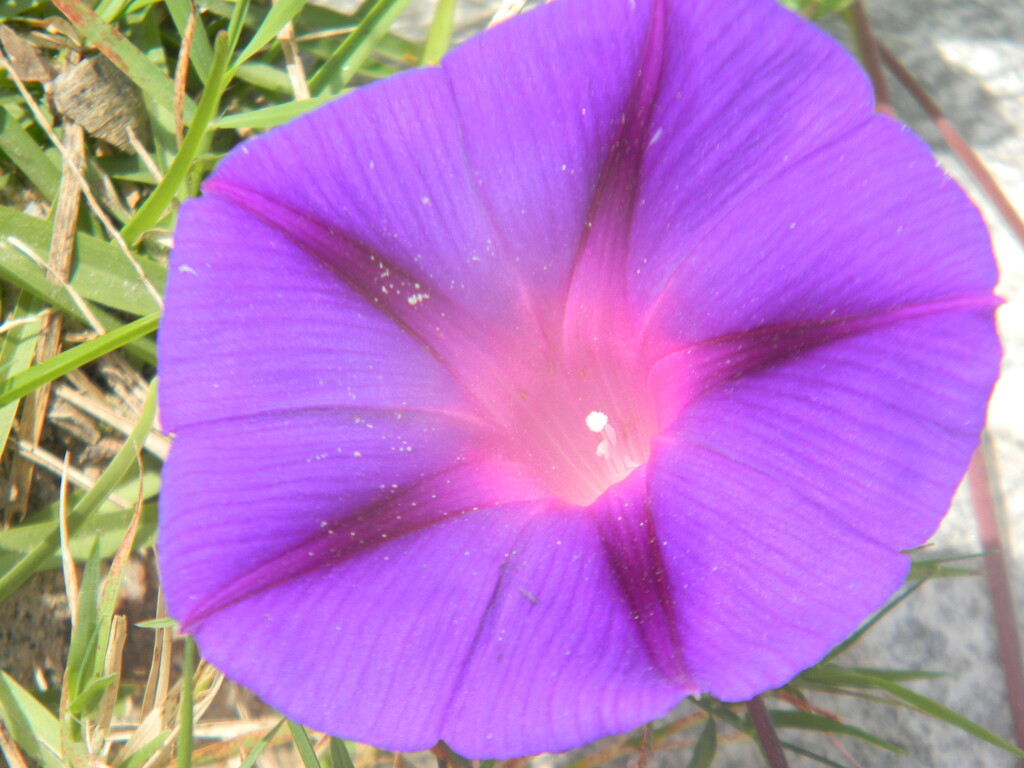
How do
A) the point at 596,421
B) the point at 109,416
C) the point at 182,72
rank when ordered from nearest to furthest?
the point at 596,421
the point at 182,72
the point at 109,416

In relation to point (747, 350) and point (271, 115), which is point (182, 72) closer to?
point (271, 115)

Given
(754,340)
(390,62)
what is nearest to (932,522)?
(754,340)

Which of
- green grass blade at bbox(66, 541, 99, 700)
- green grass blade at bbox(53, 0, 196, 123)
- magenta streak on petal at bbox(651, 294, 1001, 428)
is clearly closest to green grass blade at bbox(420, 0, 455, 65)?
green grass blade at bbox(53, 0, 196, 123)

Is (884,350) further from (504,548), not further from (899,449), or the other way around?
(504,548)

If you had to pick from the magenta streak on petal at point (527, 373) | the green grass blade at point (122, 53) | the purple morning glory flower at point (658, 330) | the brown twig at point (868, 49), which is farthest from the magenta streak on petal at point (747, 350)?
the brown twig at point (868, 49)

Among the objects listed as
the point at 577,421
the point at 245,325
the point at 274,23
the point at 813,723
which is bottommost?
the point at 813,723

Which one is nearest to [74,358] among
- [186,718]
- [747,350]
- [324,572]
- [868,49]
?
[186,718]

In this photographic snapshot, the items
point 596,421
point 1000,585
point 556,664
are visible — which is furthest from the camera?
point 1000,585
